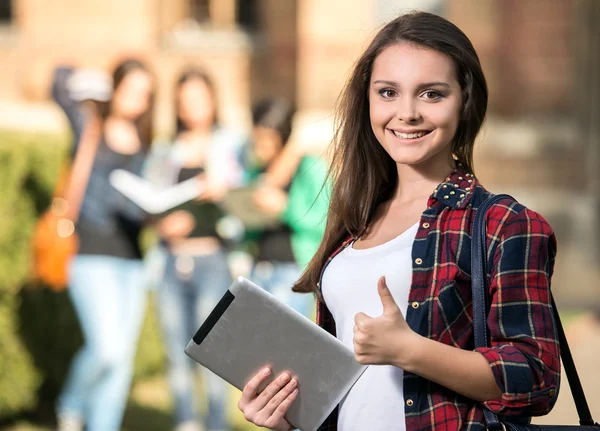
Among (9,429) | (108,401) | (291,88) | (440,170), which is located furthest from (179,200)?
(291,88)

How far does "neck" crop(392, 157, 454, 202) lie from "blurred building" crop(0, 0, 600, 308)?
1058cm

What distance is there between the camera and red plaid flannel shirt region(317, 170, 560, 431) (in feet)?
5.61

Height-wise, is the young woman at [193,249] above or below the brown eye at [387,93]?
below

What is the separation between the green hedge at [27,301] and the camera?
5695 mm

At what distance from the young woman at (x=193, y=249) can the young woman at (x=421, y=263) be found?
3250mm

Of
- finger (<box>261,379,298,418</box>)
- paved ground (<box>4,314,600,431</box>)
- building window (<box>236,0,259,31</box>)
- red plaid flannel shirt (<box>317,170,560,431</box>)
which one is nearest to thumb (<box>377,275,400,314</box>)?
red plaid flannel shirt (<box>317,170,560,431</box>)

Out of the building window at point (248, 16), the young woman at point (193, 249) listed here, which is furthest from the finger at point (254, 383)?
the building window at point (248, 16)

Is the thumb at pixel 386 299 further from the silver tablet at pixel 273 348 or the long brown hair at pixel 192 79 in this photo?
the long brown hair at pixel 192 79

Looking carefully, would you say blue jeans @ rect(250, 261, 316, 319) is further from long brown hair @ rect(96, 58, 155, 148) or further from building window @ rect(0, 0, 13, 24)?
building window @ rect(0, 0, 13, 24)

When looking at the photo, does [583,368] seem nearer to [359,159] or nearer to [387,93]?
[359,159]

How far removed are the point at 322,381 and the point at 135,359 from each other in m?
5.22

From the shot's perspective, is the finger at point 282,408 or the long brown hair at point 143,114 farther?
the long brown hair at point 143,114

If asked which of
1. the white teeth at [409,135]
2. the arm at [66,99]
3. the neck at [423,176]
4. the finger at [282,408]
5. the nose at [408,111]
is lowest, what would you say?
the arm at [66,99]

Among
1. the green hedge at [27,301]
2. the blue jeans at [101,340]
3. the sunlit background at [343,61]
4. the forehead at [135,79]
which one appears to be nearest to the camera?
the blue jeans at [101,340]
